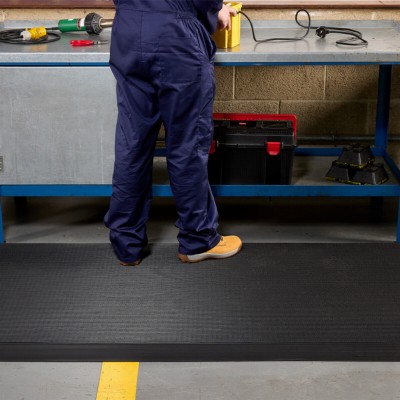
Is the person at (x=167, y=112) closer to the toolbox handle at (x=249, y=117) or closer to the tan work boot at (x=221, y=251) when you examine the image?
the tan work boot at (x=221, y=251)

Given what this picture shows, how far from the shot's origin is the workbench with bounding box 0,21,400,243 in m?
2.98

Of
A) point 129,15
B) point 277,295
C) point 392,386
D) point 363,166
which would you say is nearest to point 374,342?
point 392,386

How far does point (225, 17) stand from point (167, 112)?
455mm

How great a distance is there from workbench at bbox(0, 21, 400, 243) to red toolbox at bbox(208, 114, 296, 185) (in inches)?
2.6

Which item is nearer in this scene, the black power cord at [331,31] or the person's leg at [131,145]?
the person's leg at [131,145]

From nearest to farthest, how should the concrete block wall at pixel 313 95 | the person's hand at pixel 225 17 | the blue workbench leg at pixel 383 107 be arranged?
the person's hand at pixel 225 17 < the blue workbench leg at pixel 383 107 < the concrete block wall at pixel 313 95

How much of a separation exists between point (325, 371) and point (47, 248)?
1434mm

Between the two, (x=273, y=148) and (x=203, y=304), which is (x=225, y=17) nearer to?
(x=273, y=148)

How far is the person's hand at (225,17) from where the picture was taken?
2915 millimetres

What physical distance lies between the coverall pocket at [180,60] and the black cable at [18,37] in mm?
774

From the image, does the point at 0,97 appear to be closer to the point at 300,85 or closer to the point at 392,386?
the point at 300,85

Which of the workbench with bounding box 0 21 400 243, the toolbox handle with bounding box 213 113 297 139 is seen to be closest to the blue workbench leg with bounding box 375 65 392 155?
the workbench with bounding box 0 21 400 243

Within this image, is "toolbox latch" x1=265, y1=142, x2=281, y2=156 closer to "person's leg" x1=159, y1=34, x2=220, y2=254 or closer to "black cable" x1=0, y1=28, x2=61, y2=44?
"person's leg" x1=159, y1=34, x2=220, y2=254

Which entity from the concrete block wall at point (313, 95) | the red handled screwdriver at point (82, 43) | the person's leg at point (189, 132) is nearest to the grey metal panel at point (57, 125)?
the red handled screwdriver at point (82, 43)
